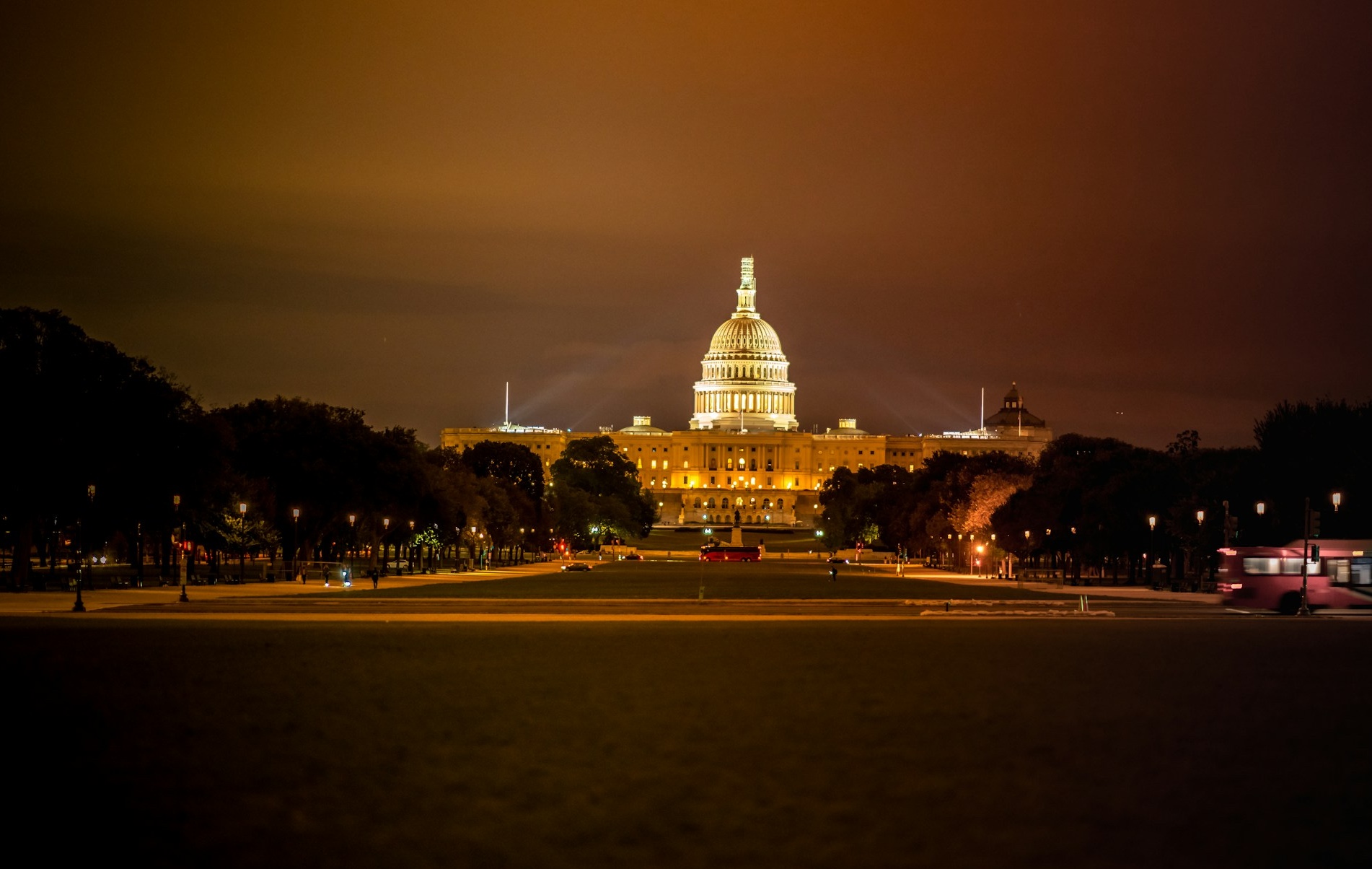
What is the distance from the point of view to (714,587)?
7688 cm

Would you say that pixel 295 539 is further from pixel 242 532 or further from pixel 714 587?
pixel 714 587

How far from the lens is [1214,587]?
80188 millimetres

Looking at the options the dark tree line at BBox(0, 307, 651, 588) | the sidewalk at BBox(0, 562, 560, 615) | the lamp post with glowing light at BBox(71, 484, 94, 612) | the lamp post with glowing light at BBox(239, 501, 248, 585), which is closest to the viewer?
the lamp post with glowing light at BBox(71, 484, 94, 612)

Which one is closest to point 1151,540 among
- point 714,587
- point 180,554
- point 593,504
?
point 714,587

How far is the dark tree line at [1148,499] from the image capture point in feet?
238

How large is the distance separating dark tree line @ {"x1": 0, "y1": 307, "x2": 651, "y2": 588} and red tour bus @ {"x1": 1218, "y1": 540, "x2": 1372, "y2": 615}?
3587 cm

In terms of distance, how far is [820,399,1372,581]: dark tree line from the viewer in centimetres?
7262

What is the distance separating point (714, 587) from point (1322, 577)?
3136 centimetres

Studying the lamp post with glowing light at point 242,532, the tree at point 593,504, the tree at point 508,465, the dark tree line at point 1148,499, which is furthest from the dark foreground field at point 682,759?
the tree at point 593,504

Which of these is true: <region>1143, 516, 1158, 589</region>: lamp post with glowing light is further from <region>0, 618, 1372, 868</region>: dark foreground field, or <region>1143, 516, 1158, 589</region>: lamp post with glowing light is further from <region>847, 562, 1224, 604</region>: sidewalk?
<region>0, 618, 1372, 868</region>: dark foreground field

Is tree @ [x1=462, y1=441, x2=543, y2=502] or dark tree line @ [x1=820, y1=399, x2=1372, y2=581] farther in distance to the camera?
tree @ [x1=462, y1=441, x2=543, y2=502]

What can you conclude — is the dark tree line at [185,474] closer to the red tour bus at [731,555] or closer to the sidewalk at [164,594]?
the sidewalk at [164,594]

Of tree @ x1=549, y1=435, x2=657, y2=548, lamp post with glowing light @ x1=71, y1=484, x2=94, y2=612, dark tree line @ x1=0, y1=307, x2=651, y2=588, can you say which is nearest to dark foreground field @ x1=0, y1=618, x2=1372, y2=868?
lamp post with glowing light @ x1=71, y1=484, x2=94, y2=612

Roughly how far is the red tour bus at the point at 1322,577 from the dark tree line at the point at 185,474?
118ft
